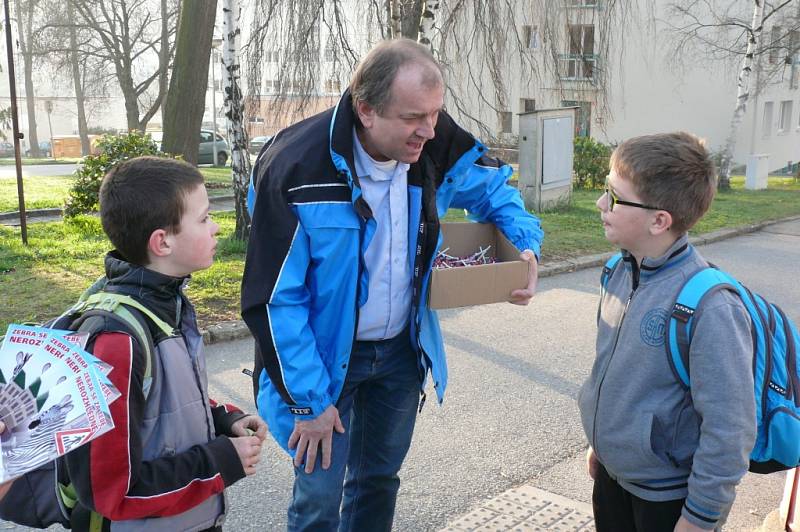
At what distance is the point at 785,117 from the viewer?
123ft

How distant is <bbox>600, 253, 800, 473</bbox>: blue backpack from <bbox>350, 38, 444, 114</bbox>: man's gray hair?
39.0 inches

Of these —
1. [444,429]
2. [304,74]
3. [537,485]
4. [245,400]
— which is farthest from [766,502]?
[304,74]

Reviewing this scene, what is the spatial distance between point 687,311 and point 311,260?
3.64 feet

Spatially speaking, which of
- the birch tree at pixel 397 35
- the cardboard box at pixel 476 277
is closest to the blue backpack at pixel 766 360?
the cardboard box at pixel 476 277

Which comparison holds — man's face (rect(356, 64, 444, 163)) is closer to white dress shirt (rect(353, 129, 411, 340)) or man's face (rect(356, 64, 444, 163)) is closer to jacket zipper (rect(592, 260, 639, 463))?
white dress shirt (rect(353, 129, 411, 340))

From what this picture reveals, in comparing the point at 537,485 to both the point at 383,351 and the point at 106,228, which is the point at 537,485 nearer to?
the point at 383,351

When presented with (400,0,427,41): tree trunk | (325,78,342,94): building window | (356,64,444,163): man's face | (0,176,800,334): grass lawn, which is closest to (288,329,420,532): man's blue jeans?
(356,64,444,163): man's face

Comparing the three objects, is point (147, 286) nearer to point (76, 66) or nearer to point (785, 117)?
point (76, 66)

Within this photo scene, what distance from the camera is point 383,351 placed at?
2.62 meters

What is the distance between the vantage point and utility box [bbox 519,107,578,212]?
13836 mm

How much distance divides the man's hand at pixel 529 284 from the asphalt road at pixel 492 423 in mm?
1359

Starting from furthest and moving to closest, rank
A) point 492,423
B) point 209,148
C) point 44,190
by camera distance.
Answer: point 209,148
point 44,190
point 492,423

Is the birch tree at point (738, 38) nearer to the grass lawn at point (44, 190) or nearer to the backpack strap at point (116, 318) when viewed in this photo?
the grass lawn at point (44, 190)

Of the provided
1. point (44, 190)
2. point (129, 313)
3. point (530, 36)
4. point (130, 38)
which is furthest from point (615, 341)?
point (130, 38)
